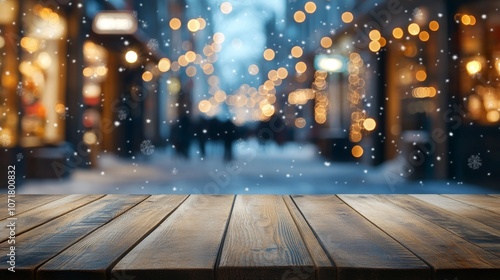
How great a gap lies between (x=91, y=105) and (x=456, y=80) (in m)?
7.47

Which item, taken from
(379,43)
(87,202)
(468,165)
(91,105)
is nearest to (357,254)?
(87,202)

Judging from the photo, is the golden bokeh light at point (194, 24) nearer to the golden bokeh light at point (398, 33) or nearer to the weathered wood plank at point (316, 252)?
the golden bokeh light at point (398, 33)

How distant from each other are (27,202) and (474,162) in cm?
572

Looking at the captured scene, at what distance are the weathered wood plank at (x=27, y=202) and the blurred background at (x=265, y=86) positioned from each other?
3.25 meters

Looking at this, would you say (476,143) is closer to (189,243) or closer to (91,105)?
(189,243)

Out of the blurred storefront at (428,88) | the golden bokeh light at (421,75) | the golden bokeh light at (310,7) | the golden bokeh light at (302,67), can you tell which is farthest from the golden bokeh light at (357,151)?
the golden bokeh light at (302,67)

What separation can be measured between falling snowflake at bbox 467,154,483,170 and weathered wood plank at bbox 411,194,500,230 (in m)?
4.13

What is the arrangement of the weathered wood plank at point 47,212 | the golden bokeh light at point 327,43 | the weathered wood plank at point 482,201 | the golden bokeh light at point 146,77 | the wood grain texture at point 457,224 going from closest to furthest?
the wood grain texture at point 457,224, the weathered wood plank at point 47,212, the weathered wood plank at point 482,201, the golden bokeh light at point 146,77, the golden bokeh light at point 327,43

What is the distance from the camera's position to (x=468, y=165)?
21.6 ft

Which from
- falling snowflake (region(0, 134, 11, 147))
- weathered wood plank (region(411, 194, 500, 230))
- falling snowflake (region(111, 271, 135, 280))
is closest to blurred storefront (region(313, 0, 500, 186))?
weathered wood plank (region(411, 194, 500, 230))

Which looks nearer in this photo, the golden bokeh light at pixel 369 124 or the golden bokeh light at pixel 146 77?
the golden bokeh light at pixel 369 124

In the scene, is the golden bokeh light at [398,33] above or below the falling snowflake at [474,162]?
above

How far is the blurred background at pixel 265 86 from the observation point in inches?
254

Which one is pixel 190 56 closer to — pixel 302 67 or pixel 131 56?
pixel 131 56
